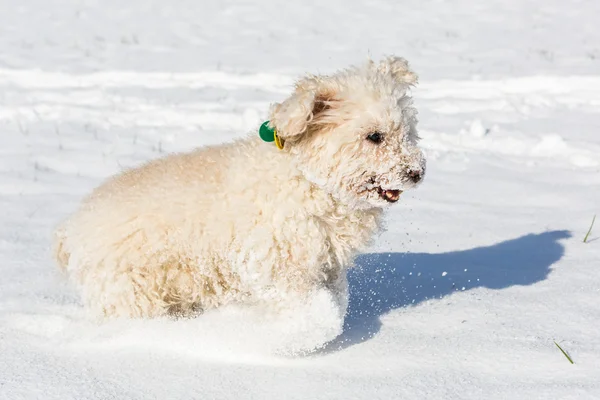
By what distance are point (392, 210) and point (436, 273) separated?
1257 mm

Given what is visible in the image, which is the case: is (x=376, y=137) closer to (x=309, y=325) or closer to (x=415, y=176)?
(x=415, y=176)

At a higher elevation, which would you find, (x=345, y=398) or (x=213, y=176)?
(x=213, y=176)

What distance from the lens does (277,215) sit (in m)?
3.73

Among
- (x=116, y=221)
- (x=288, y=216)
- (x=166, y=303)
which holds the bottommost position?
(x=166, y=303)

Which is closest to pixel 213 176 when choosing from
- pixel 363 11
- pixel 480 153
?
pixel 480 153

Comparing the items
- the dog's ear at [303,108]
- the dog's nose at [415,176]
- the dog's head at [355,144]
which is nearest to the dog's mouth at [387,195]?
the dog's head at [355,144]

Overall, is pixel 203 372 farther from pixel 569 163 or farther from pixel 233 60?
pixel 233 60

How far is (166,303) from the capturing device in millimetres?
4004

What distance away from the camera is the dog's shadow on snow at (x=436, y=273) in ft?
14.4

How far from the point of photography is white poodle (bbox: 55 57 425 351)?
3.74 m

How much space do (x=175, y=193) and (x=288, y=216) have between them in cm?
61

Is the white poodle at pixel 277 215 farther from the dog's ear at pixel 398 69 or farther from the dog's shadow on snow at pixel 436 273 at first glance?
the dog's shadow on snow at pixel 436 273

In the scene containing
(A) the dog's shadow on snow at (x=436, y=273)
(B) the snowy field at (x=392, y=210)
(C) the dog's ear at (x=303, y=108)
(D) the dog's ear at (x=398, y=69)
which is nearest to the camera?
(B) the snowy field at (x=392, y=210)

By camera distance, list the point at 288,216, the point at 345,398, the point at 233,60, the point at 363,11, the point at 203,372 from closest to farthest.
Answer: the point at 345,398 → the point at 203,372 → the point at 288,216 → the point at 233,60 → the point at 363,11
